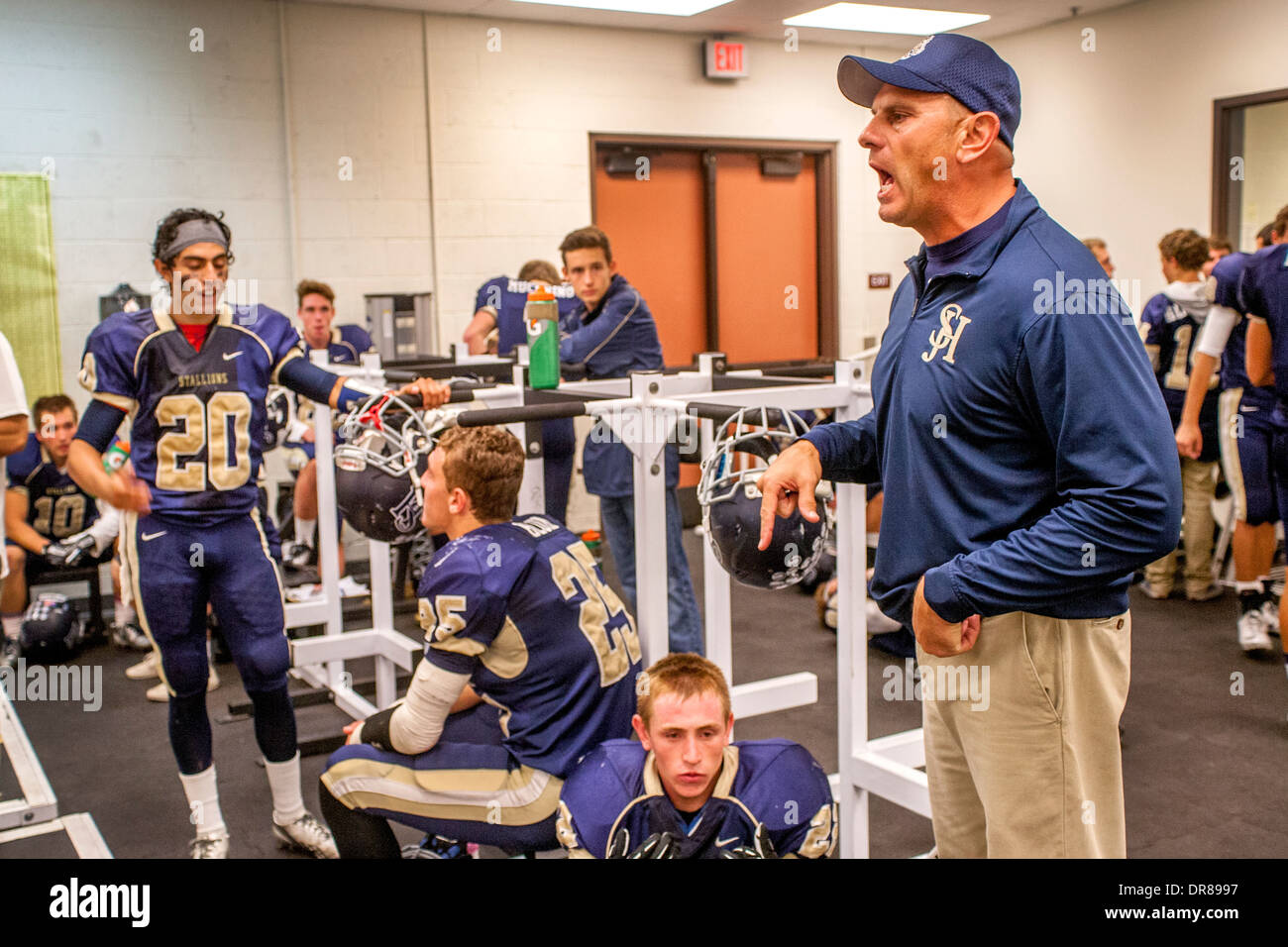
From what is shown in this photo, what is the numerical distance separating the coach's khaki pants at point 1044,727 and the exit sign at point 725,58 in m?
6.74

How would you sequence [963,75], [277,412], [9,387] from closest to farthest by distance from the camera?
[963,75], [9,387], [277,412]

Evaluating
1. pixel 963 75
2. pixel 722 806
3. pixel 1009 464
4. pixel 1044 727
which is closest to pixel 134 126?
pixel 722 806

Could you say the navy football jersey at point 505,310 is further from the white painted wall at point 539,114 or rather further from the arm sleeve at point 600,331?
the arm sleeve at point 600,331

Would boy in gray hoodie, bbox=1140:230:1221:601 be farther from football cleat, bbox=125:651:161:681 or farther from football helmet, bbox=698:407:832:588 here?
football cleat, bbox=125:651:161:681

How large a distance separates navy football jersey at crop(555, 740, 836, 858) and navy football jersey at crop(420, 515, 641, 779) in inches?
7.9

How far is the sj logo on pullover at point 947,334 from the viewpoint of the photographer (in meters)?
1.44

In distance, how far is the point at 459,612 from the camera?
2279 mm

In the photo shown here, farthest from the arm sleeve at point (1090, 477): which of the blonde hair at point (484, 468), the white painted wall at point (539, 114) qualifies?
the white painted wall at point (539, 114)

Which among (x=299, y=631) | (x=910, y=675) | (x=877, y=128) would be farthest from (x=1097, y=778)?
(x=299, y=631)

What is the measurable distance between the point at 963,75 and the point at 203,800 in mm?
2597

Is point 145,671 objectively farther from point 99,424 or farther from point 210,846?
point 99,424

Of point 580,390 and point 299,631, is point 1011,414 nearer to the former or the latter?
point 580,390

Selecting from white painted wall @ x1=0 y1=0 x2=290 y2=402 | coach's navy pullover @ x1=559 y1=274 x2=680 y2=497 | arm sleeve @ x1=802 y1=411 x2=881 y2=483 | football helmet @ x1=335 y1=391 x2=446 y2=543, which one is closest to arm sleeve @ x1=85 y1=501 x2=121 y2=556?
white painted wall @ x1=0 y1=0 x2=290 y2=402

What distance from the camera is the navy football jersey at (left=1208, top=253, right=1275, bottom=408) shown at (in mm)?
3990
